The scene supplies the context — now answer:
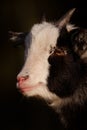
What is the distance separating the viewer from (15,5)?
29.6 ft

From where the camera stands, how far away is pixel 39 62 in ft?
20.3

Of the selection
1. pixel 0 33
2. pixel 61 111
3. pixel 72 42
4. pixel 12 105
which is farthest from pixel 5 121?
pixel 72 42

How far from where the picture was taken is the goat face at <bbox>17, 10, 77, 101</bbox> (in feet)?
20.3

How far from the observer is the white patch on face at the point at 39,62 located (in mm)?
6109

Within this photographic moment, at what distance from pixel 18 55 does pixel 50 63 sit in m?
2.79

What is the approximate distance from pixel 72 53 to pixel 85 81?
329 millimetres

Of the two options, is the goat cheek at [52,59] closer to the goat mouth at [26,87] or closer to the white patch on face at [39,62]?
the white patch on face at [39,62]

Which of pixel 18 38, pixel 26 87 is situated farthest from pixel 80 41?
pixel 18 38

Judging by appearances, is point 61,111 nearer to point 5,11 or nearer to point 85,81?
point 85,81

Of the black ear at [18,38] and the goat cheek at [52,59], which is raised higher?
the black ear at [18,38]

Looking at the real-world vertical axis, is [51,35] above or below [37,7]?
below

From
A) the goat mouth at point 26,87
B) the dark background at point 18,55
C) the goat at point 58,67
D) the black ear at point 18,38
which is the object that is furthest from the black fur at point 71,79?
the dark background at point 18,55

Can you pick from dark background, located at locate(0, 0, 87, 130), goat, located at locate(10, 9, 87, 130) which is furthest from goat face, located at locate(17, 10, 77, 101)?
dark background, located at locate(0, 0, 87, 130)

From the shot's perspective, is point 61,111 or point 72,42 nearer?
point 72,42
